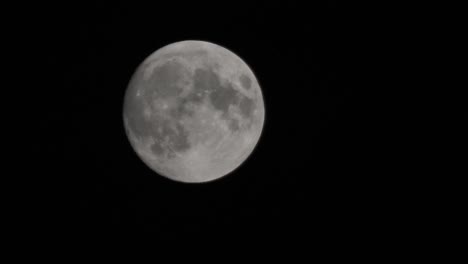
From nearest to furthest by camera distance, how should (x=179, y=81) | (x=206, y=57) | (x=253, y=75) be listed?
(x=179, y=81), (x=206, y=57), (x=253, y=75)

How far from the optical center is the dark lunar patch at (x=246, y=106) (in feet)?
19.3

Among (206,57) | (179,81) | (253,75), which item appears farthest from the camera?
(253,75)

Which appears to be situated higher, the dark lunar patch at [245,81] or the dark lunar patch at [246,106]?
the dark lunar patch at [245,81]

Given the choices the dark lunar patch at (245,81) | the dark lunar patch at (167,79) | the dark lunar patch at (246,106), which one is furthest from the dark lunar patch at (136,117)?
the dark lunar patch at (245,81)

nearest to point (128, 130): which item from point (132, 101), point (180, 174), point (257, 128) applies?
point (132, 101)

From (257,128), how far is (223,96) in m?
0.93

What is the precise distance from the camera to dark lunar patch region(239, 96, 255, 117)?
588 cm

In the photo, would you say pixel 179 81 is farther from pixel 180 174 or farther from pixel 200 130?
pixel 180 174

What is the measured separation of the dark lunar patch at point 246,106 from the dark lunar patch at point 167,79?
93 cm

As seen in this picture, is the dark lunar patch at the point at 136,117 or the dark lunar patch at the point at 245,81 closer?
the dark lunar patch at the point at 136,117

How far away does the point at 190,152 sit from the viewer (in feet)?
18.7

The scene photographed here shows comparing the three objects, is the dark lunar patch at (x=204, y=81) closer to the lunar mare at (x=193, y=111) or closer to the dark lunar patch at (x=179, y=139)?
the lunar mare at (x=193, y=111)

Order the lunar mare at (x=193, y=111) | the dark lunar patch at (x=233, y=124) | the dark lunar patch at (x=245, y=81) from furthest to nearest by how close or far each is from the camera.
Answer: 1. the dark lunar patch at (x=245, y=81)
2. the dark lunar patch at (x=233, y=124)
3. the lunar mare at (x=193, y=111)

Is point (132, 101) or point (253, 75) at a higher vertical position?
point (253, 75)
